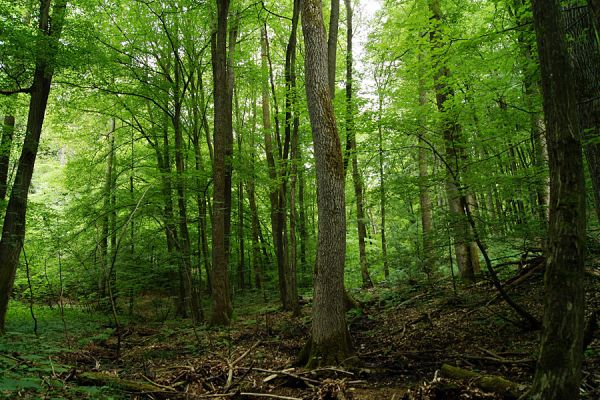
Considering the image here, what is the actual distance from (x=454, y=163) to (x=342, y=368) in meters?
4.49

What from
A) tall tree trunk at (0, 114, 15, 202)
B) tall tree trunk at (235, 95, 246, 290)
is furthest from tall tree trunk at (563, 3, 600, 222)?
tall tree trunk at (0, 114, 15, 202)

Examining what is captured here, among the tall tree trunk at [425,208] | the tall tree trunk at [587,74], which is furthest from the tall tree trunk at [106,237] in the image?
the tall tree trunk at [587,74]

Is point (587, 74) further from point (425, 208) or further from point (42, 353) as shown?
point (42, 353)

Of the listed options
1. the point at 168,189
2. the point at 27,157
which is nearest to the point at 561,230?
→ the point at 168,189

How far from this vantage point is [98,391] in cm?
431

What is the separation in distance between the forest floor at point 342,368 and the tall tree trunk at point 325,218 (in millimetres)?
420

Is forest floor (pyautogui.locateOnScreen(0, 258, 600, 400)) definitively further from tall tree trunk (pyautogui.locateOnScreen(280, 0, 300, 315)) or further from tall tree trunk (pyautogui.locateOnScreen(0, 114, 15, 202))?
tall tree trunk (pyautogui.locateOnScreen(0, 114, 15, 202))

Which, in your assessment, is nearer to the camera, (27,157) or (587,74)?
(587,74)

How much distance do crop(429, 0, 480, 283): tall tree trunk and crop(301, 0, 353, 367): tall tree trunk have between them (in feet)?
5.93

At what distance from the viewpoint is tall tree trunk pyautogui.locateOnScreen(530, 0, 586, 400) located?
2430 millimetres

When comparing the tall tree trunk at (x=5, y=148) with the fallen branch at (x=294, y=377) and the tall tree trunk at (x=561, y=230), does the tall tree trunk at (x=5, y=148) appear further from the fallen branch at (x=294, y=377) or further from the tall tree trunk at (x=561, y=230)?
the tall tree trunk at (x=561, y=230)

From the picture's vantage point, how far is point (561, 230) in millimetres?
2588

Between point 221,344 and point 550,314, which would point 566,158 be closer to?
point 550,314

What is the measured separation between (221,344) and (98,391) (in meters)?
4.00
